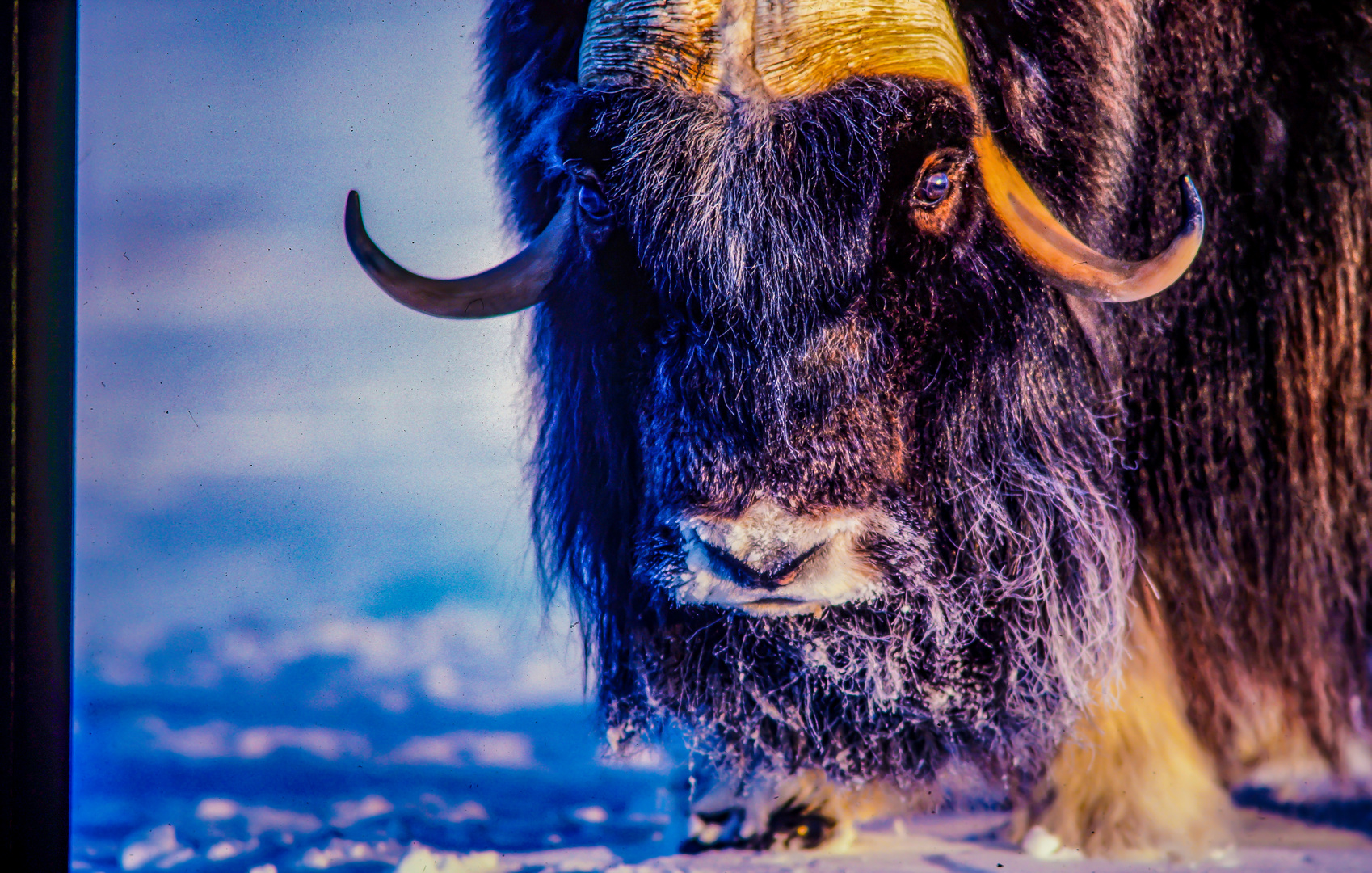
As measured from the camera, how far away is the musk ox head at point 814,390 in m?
1.41

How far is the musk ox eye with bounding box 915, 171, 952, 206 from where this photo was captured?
1.43 metres

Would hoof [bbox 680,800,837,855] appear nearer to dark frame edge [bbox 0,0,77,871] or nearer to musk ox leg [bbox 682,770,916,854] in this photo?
musk ox leg [bbox 682,770,916,854]

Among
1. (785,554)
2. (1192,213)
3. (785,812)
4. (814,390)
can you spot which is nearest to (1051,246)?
(1192,213)

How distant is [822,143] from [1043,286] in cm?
50

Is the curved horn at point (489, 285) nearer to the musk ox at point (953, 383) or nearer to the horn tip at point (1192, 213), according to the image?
the musk ox at point (953, 383)

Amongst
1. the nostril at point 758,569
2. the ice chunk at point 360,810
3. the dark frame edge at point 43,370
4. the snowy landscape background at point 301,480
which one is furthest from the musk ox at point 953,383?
the dark frame edge at point 43,370

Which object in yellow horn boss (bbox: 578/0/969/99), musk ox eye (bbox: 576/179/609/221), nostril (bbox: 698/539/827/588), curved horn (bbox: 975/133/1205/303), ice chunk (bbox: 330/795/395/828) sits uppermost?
yellow horn boss (bbox: 578/0/969/99)

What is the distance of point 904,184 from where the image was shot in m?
1.43

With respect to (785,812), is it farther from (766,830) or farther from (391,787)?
(391,787)

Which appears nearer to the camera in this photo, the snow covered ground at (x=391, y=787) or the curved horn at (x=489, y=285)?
the curved horn at (x=489, y=285)

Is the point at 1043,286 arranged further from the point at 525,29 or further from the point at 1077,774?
the point at 525,29

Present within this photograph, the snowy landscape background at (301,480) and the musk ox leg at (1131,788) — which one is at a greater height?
the snowy landscape background at (301,480)

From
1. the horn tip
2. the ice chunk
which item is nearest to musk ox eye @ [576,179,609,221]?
the horn tip

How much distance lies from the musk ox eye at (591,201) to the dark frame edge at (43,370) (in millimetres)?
1177
